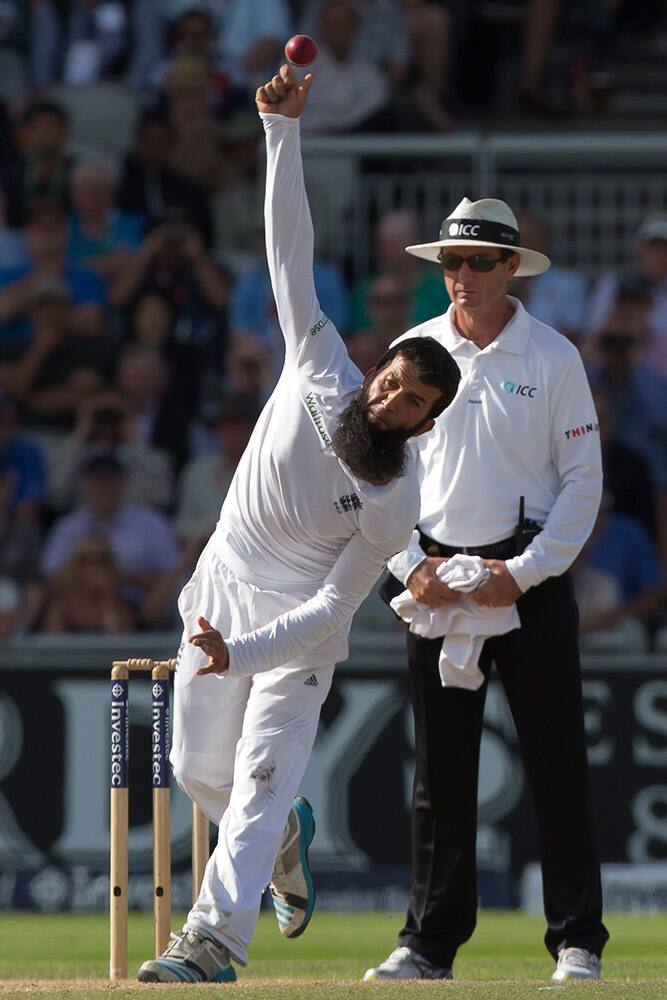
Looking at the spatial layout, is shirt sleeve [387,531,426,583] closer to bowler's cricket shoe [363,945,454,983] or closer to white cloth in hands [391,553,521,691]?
white cloth in hands [391,553,521,691]

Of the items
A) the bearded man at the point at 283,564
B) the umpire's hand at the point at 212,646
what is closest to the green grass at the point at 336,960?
the bearded man at the point at 283,564

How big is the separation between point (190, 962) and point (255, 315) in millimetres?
7803

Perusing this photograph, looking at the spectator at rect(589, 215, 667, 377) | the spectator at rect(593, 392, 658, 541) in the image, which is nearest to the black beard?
the spectator at rect(593, 392, 658, 541)

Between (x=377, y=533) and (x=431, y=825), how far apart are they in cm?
114

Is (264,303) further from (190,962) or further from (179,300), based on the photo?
(190,962)

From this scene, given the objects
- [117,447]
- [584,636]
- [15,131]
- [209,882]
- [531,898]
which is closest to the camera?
[209,882]

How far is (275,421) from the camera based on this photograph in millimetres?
5586

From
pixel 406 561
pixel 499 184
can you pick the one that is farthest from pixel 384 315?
pixel 406 561

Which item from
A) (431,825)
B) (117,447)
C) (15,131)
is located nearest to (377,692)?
(117,447)

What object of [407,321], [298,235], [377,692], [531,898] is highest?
[298,235]

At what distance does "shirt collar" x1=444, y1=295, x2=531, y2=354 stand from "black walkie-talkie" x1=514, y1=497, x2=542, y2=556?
501 millimetres

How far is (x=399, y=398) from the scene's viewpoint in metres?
5.34

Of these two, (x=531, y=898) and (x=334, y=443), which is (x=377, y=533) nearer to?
(x=334, y=443)

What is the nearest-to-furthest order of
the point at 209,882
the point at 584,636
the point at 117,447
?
1. the point at 209,882
2. the point at 584,636
3. the point at 117,447
